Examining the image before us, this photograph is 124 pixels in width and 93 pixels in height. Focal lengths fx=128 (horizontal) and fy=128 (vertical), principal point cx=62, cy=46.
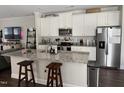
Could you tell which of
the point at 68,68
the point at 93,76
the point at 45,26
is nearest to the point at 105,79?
the point at 93,76

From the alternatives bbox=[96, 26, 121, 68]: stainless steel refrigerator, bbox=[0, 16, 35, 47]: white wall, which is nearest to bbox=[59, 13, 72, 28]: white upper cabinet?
bbox=[96, 26, 121, 68]: stainless steel refrigerator

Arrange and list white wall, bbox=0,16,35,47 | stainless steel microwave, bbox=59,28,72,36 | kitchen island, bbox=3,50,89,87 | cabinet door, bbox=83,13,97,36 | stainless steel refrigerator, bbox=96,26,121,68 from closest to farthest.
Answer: kitchen island, bbox=3,50,89,87 → stainless steel refrigerator, bbox=96,26,121,68 → cabinet door, bbox=83,13,97,36 → stainless steel microwave, bbox=59,28,72,36 → white wall, bbox=0,16,35,47

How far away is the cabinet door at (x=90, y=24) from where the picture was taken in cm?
536

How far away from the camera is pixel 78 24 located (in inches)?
222

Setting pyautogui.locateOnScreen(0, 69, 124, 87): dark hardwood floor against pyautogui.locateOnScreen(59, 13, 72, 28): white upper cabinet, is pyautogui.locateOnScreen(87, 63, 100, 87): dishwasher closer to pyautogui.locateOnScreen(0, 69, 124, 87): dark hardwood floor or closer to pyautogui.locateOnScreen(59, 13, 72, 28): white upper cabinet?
pyautogui.locateOnScreen(0, 69, 124, 87): dark hardwood floor

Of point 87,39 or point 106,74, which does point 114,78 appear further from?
point 87,39

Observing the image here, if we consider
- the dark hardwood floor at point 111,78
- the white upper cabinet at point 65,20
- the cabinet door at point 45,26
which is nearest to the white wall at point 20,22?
the cabinet door at point 45,26

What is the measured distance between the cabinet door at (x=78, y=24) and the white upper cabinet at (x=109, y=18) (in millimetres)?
723

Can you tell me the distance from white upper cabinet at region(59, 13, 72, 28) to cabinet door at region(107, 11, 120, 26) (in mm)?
1634

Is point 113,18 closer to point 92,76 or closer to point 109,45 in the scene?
point 109,45

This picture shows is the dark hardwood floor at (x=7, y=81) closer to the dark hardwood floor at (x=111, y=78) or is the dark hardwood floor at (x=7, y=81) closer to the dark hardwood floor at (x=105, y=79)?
the dark hardwood floor at (x=105, y=79)

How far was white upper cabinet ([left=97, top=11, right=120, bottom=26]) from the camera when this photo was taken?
5.01 m

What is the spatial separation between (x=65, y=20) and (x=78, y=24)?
0.63 metres
